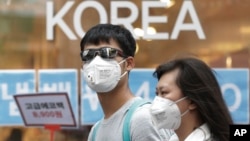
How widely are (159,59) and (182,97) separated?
3490 mm

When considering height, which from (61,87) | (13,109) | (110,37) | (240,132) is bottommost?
(13,109)

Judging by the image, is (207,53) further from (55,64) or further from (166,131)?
(166,131)

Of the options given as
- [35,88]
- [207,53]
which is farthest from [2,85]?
[207,53]

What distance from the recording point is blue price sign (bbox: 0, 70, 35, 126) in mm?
6297

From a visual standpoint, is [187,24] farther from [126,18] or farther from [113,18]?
[113,18]

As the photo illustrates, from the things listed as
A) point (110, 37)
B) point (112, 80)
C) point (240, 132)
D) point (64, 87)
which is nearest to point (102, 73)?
point (112, 80)

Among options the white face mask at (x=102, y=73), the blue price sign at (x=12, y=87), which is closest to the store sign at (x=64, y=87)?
the blue price sign at (x=12, y=87)

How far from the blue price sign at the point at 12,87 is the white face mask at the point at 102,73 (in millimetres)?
2742

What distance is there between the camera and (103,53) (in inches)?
138

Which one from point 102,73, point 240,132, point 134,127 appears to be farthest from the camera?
point 102,73

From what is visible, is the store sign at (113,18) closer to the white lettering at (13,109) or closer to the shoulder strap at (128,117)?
the white lettering at (13,109)

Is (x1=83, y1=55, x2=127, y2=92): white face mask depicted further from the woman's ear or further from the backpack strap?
the woman's ear

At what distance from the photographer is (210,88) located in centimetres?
281

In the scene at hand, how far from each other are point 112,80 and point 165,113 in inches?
26.0
